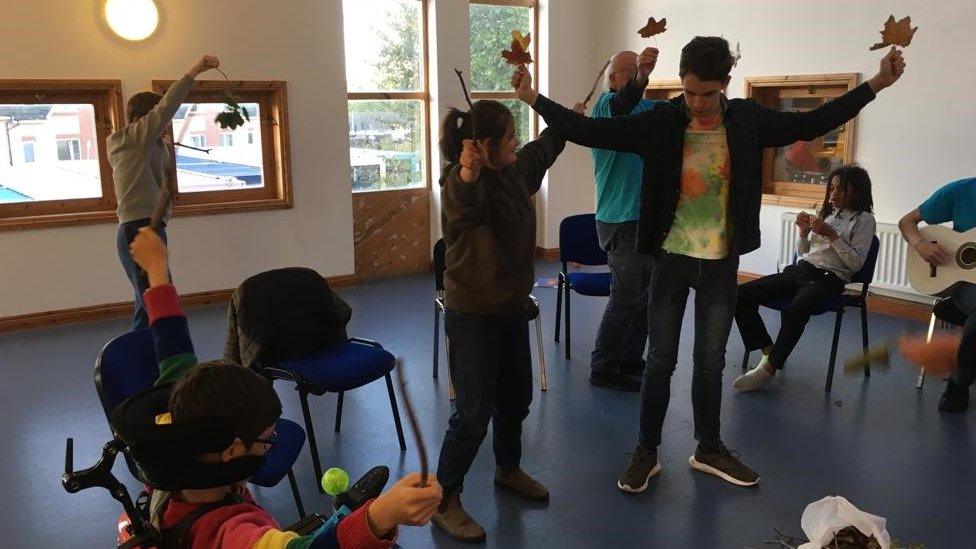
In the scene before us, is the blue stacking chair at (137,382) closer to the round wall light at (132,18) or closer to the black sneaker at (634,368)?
the black sneaker at (634,368)

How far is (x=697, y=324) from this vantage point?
9.43 ft

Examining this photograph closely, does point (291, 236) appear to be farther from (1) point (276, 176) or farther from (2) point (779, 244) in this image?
(2) point (779, 244)

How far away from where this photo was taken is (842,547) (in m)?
2.34

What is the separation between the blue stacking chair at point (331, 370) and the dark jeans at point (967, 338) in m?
2.62

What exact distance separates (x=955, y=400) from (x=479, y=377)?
8.40 feet

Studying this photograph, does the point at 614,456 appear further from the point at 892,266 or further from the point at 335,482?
the point at 892,266

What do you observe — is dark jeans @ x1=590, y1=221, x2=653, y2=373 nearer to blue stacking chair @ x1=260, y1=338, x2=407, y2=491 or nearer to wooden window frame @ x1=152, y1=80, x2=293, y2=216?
blue stacking chair @ x1=260, y1=338, x2=407, y2=491

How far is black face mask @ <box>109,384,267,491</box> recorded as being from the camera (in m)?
1.20

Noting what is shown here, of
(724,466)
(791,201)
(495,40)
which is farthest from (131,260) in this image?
(791,201)

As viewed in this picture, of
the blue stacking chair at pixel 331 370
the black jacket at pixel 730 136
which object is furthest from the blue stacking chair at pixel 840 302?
the blue stacking chair at pixel 331 370

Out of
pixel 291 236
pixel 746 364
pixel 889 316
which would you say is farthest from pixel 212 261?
pixel 889 316

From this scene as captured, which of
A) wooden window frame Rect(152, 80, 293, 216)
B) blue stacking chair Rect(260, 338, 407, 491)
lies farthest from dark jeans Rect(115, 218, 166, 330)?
blue stacking chair Rect(260, 338, 407, 491)

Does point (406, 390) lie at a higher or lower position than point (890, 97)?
lower

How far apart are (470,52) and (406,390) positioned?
624 cm
